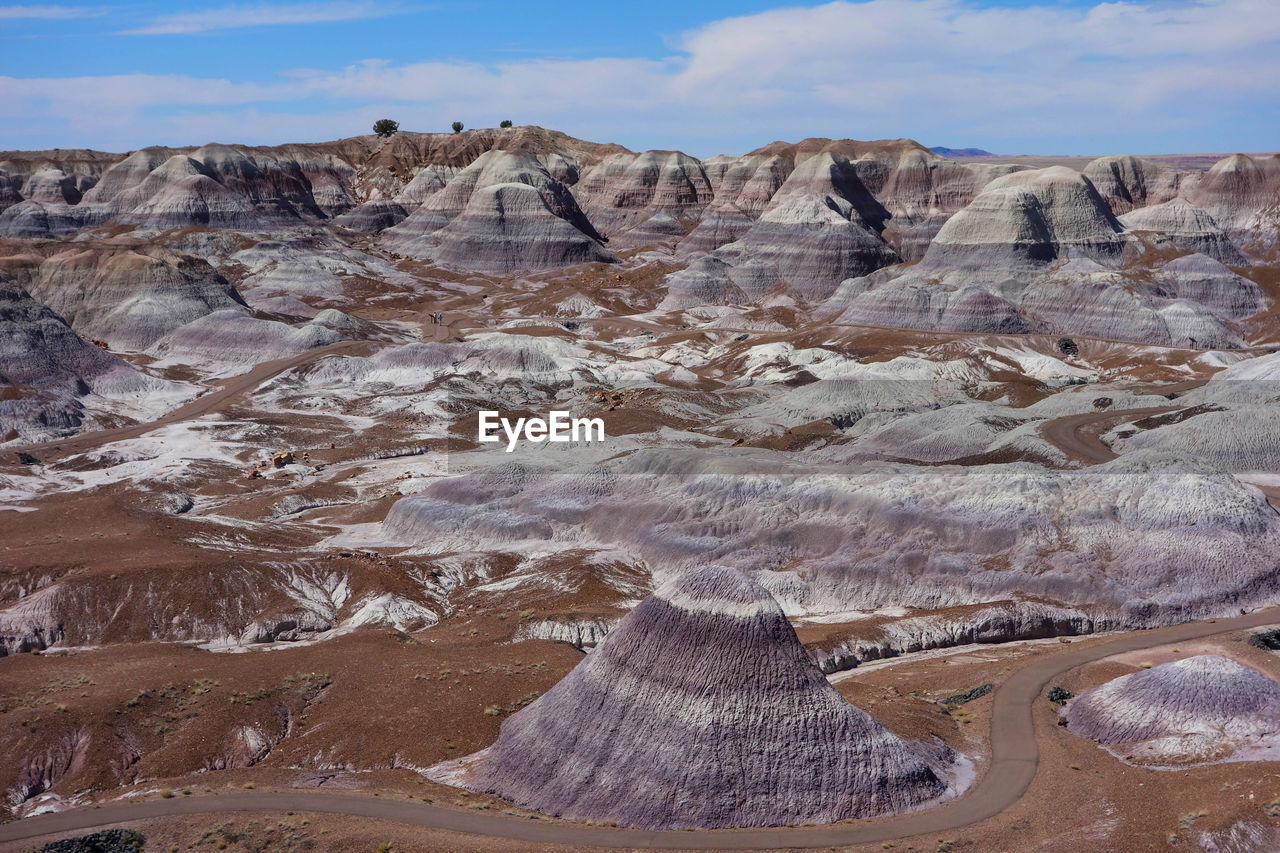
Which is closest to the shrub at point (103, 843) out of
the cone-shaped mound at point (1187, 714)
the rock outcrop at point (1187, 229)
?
the cone-shaped mound at point (1187, 714)

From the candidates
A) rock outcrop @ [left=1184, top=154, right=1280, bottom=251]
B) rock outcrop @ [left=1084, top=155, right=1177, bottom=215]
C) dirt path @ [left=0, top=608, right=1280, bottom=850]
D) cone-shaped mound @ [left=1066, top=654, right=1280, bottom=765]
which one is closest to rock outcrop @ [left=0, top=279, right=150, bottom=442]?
dirt path @ [left=0, top=608, right=1280, bottom=850]

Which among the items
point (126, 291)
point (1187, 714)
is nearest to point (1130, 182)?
point (126, 291)

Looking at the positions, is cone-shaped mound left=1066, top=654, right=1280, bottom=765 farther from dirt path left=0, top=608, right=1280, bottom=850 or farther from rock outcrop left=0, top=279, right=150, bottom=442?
rock outcrop left=0, top=279, right=150, bottom=442

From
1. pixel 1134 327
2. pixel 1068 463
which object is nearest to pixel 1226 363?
pixel 1134 327

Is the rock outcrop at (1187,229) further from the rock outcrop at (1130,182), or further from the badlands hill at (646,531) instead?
the rock outcrop at (1130,182)

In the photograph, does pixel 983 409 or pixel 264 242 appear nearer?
pixel 983 409

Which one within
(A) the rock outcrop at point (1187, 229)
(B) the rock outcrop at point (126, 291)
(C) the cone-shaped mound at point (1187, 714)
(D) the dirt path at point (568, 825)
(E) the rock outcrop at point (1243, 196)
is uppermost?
(E) the rock outcrop at point (1243, 196)

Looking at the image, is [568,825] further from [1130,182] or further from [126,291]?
[1130,182]

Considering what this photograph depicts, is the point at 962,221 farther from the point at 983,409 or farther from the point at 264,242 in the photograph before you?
the point at 264,242
